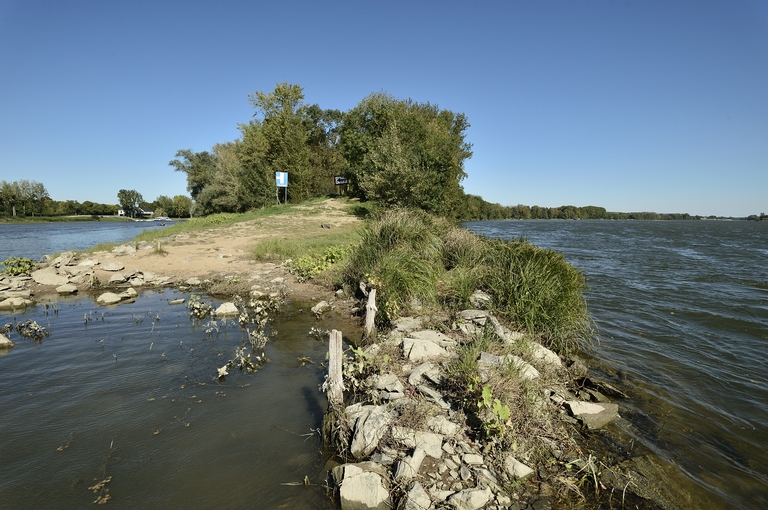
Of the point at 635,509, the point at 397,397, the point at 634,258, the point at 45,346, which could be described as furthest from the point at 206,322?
the point at 634,258

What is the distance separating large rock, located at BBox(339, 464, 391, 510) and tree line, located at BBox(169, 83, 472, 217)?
21146mm

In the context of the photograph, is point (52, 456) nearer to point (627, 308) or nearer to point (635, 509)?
point (635, 509)

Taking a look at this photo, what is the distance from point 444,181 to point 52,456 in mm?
25394

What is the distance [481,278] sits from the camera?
371 inches

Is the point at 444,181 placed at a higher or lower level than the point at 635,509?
higher

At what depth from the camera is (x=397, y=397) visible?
5.29 meters

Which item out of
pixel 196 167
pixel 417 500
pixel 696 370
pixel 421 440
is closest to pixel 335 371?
pixel 421 440

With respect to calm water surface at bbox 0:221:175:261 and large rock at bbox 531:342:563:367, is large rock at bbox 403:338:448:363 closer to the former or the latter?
large rock at bbox 531:342:563:367

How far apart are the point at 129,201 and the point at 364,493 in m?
115

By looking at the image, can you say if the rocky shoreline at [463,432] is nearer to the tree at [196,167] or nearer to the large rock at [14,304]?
the large rock at [14,304]

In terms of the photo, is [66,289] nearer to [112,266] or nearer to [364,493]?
[112,266]

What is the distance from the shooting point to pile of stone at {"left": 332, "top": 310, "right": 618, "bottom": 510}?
151 inches

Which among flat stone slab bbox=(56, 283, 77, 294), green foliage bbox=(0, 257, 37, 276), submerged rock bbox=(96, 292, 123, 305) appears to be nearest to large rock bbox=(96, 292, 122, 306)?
submerged rock bbox=(96, 292, 123, 305)

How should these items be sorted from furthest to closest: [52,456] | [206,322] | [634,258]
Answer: [634,258] → [206,322] → [52,456]
